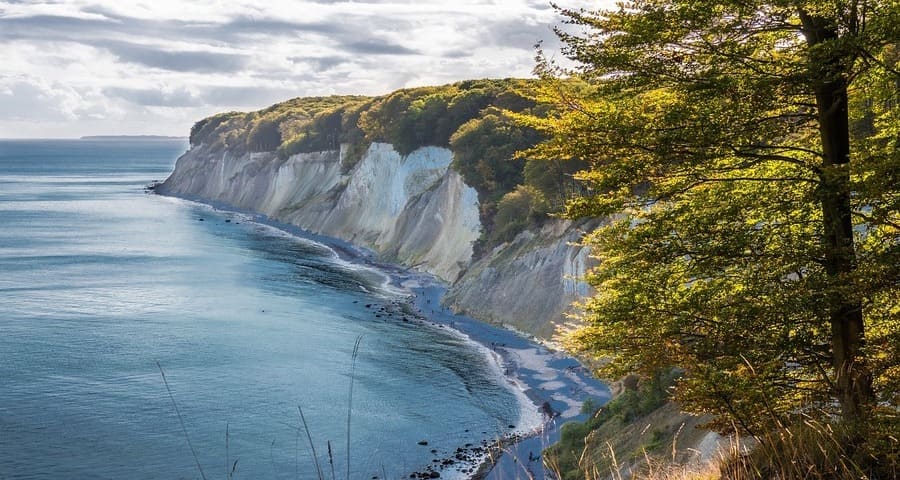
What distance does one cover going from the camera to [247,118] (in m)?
197

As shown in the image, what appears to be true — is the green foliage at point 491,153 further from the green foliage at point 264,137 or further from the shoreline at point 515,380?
the green foliage at point 264,137

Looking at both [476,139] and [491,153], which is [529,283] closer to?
[491,153]

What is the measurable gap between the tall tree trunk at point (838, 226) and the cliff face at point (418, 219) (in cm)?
645

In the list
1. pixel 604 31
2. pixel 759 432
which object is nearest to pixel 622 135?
pixel 604 31

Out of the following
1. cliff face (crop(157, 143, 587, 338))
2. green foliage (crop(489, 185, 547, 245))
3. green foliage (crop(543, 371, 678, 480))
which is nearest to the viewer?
green foliage (crop(543, 371, 678, 480))

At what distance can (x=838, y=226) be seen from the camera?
12.0 m

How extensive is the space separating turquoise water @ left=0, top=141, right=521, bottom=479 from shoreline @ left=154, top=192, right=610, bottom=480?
1.09m

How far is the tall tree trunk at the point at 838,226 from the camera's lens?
11289 mm

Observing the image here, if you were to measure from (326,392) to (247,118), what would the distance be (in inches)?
6359

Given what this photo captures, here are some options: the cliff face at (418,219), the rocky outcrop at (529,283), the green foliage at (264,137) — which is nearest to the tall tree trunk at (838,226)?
the cliff face at (418,219)

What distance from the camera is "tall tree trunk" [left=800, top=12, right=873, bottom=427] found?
37.0 feet

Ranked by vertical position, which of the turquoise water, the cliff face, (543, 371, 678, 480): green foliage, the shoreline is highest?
the cliff face

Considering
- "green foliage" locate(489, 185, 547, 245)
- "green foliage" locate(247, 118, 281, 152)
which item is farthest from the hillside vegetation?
"green foliage" locate(247, 118, 281, 152)

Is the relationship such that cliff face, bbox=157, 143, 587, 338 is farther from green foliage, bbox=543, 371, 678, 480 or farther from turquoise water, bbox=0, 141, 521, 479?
turquoise water, bbox=0, 141, 521, 479
